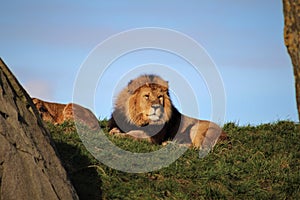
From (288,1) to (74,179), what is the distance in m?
4.33

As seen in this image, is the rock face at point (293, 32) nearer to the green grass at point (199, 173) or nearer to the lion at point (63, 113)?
the green grass at point (199, 173)

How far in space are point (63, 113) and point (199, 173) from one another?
14.4 feet

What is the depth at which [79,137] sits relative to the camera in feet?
35.2

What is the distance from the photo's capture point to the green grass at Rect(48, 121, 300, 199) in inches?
349

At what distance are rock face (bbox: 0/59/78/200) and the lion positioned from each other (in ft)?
15.4

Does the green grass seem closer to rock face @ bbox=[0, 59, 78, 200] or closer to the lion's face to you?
the lion's face

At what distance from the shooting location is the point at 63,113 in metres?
13.2

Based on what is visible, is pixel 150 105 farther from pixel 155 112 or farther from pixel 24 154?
pixel 24 154

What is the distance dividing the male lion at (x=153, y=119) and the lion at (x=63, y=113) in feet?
1.54

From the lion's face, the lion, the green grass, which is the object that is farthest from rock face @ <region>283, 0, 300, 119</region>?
the lion

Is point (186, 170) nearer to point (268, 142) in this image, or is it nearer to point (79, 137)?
point (79, 137)

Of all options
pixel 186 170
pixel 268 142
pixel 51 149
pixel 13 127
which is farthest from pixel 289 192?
pixel 13 127

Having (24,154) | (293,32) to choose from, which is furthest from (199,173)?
(293,32)

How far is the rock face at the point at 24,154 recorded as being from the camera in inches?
249
